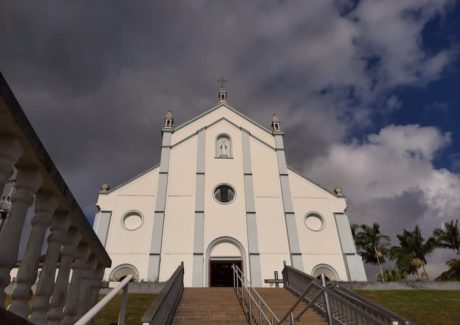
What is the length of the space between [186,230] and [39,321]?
1616cm

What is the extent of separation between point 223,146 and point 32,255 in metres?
20.4

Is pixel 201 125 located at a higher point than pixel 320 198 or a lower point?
higher

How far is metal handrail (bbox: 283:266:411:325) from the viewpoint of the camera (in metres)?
4.39

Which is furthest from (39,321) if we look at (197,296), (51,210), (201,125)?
(201,125)

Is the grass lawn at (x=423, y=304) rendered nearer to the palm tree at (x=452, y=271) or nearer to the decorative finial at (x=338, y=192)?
the decorative finial at (x=338, y=192)

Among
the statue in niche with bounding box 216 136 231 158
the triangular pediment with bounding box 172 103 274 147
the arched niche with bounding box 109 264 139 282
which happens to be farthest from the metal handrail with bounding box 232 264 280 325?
the triangular pediment with bounding box 172 103 274 147

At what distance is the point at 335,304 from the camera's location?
840cm

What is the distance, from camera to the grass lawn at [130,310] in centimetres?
861

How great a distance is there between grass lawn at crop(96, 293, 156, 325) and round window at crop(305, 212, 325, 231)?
10.3 metres

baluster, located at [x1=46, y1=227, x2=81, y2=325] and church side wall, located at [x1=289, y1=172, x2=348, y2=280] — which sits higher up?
church side wall, located at [x1=289, y1=172, x2=348, y2=280]

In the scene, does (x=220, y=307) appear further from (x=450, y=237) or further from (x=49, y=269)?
(x=450, y=237)

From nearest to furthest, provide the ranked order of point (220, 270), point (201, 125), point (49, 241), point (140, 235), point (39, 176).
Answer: point (39, 176) < point (49, 241) < point (140, 235) < point (220, 270) < point (201, 125)

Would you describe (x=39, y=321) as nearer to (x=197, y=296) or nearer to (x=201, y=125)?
(x=197, y=296)

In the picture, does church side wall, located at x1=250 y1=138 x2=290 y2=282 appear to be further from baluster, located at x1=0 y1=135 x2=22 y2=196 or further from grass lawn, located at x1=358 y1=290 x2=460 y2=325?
baluster, located at x1=0 y1=135 x2=22 y2=196
